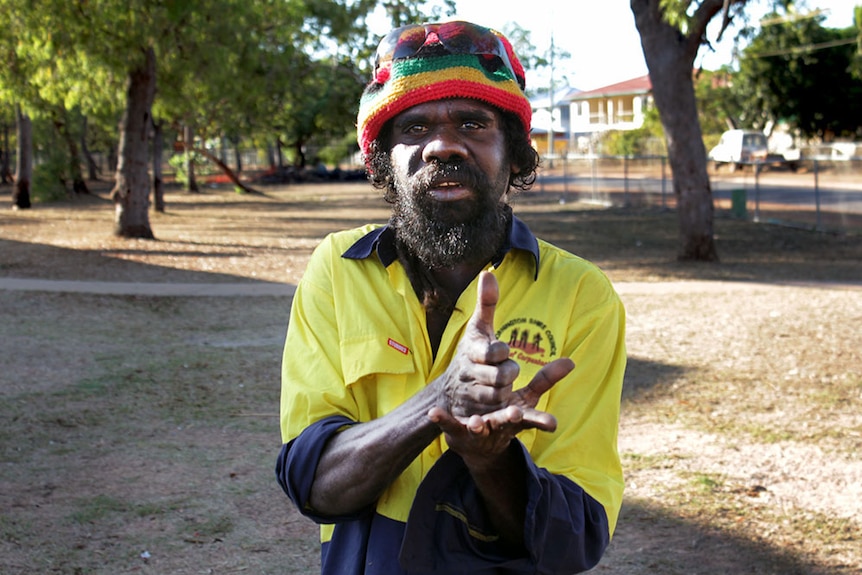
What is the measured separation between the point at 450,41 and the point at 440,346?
2.10 feet

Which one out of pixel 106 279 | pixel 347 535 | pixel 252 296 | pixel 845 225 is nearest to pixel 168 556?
pixel 347 535

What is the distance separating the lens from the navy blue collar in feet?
6.88

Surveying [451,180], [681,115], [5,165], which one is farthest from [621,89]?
[451,180]

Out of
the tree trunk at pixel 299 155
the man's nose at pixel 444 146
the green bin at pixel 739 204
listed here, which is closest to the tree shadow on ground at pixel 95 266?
the man's nose at pixel 444 146

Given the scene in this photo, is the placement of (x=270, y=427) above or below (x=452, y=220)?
below

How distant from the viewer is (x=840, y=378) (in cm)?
744

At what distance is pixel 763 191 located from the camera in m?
29.7

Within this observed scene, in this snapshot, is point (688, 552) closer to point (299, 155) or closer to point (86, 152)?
point (86, 152)

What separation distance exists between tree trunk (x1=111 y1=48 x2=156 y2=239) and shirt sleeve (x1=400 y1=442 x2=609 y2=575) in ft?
51.6

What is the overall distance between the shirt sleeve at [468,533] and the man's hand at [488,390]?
234 millimetres

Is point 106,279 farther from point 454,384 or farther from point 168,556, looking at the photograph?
point 454,384

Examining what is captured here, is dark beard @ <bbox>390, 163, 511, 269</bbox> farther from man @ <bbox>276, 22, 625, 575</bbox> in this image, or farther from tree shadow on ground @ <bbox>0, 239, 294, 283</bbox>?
tree shadow on ground @ <bbox>0, 239, 294, 283</bbox>

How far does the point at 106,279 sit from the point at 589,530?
39.0ft

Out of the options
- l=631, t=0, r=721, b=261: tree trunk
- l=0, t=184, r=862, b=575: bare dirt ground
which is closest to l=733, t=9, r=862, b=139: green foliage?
l=631, t=0, r=721, b=261: tree trunk
